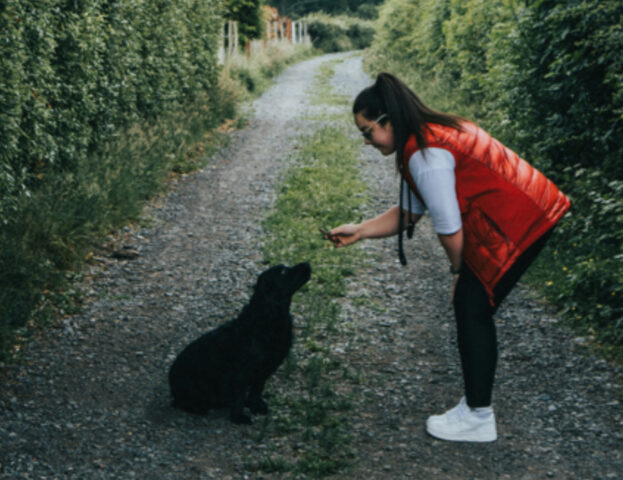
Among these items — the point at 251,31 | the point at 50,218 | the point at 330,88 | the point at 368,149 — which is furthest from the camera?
the point at 251,31

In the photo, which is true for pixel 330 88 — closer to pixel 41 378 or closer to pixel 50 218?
pixel 50 218

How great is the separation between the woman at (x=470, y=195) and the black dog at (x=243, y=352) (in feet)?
3.11

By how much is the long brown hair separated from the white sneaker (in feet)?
4.82

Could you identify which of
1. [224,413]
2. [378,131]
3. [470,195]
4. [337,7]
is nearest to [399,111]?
[378,131]

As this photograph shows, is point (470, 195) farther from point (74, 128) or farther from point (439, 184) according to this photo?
point (74, 128)

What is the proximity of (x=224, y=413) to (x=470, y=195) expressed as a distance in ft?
6.64

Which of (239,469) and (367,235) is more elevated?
(367,235)

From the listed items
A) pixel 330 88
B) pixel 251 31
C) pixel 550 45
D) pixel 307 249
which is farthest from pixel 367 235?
pixel 251 31

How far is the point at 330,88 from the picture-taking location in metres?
23.7

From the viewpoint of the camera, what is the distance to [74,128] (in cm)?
793

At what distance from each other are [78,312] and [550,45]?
18.2ft

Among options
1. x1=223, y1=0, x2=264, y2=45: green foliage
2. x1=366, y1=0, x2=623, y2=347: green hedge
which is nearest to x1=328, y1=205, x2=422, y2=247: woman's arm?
x1=366, y1=0, x2=623, y2=347: green hedge

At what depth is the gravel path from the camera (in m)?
3.52

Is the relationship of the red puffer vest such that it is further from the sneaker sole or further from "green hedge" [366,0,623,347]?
"green hedge" [366,0,623,347]
